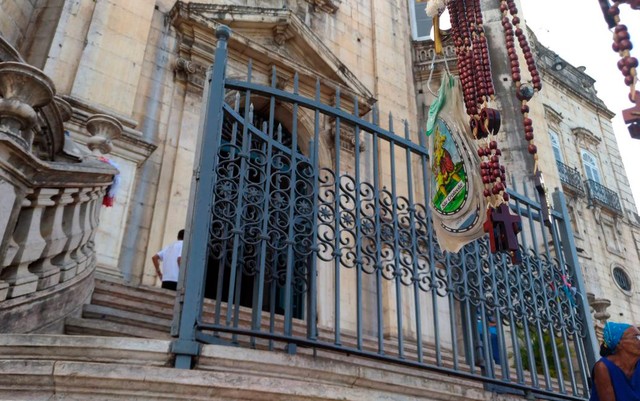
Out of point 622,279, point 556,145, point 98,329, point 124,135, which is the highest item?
point 556,145

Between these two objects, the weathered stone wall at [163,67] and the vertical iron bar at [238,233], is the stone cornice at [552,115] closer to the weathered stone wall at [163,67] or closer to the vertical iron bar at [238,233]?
the weathered stone wall at [163,67]

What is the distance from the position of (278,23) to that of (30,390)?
862 centimetres

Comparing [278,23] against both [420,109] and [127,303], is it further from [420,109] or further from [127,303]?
[127,303]

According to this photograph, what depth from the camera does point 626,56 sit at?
10.4 feet

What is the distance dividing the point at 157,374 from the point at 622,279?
19084 millimetres

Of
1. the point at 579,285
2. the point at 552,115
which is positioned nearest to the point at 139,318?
the point at 579,285

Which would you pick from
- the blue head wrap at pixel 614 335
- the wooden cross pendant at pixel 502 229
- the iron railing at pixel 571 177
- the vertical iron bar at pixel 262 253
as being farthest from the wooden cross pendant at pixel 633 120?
the iron railing at pixel 571 177

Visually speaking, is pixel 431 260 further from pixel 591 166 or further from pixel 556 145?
pixel 591 166

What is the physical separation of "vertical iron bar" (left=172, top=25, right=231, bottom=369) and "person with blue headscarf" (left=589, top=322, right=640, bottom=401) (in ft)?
6.83

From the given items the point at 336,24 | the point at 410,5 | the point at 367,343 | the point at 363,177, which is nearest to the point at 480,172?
the point at 367,343

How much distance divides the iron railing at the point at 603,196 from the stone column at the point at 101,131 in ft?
55.4

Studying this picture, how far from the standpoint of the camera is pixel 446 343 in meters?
7.76

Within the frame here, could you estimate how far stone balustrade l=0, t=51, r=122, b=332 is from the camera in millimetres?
3588

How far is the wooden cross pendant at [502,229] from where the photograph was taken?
397 cm
